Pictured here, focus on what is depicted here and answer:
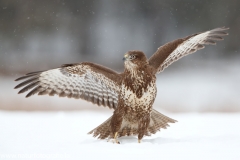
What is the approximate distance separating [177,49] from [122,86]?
2.97 ft

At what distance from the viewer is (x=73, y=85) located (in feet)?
14.7

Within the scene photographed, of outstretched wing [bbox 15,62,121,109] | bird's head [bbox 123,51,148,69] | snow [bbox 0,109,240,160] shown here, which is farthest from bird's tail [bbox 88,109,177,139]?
bird's head [bbox 123,51,148,69]

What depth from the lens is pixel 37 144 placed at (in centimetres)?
392

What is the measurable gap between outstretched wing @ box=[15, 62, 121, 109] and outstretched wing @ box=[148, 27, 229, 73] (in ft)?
1.71

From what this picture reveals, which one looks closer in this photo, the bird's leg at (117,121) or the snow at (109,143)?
the snow at (109,143)

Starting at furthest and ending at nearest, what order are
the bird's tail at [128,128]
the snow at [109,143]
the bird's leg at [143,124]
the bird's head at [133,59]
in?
the bird's tail at [128,128] < the bird's leg at [143,124] < the bird's head at [133,59] < the snow at [109,143]

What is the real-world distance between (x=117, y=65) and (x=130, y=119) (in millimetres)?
6304

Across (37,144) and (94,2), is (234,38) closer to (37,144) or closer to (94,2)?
(94,2)

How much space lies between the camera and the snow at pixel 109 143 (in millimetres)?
3449

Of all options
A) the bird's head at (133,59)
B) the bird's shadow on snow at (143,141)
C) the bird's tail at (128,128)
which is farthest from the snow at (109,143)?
the bird's head at (133,59)

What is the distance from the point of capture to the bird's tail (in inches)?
170

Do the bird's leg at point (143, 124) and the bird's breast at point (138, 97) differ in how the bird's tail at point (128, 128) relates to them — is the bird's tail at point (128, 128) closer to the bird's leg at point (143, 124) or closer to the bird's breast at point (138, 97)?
the bird's leg at point (143, 124)

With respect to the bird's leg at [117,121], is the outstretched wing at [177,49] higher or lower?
higher

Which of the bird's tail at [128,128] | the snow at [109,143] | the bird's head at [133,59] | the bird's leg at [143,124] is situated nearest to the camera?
the snow at [109,143]
